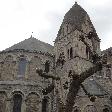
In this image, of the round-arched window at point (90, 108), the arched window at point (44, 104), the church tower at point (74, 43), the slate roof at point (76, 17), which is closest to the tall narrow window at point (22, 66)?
the church tower at point (74, 43)

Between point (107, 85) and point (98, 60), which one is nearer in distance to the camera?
point (98, 60)

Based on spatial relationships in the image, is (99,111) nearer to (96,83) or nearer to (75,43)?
Result: (96,83)

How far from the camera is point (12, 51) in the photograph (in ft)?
95.6

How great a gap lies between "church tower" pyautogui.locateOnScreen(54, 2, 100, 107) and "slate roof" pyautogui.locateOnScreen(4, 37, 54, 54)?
143 centimetres

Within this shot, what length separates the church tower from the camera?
2914 centimetres

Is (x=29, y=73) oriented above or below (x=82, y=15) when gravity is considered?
below

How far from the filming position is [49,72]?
1108 inches

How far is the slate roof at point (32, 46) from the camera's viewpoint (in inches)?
1175

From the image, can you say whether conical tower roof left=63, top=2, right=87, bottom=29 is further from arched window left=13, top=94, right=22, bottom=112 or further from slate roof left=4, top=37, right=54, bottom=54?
arched window left=13, top=94, right=22, bottom=112

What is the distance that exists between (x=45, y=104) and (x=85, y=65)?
6.07m

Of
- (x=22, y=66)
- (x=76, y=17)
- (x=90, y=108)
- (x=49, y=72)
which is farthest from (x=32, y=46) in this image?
(x=90, y=108)

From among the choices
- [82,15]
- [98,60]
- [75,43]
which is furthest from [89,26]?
[98,60]

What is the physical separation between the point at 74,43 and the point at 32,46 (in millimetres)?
4783

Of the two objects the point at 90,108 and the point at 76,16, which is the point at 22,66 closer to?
the point at 90,108
